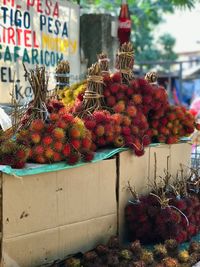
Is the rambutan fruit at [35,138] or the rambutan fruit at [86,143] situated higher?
the rambutan fruit at [35,138]

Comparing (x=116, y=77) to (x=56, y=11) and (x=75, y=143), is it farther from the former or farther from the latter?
(x=56, y=11)

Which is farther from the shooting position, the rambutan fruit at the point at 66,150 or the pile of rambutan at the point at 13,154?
the rambutan fruit at the point at 66,150

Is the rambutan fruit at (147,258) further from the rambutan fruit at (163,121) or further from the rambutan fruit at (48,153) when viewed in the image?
the rambutan fruit at (163,121)

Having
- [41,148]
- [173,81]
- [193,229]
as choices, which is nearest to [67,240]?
[41,148]

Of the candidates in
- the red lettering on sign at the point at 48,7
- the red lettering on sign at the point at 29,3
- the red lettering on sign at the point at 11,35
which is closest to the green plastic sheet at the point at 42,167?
the red lettering on sign at the point at 11,35

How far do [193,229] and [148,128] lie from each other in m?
0.78

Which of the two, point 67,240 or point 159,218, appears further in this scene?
point 159,218

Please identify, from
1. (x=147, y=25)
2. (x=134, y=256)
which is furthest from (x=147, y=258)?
(x=147, y=25)

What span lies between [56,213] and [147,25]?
17.2 metres

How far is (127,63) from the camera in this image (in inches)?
138

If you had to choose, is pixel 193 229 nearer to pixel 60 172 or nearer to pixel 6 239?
pixel 60 172

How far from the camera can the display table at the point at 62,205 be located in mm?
2416

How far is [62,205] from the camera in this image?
2668 mm

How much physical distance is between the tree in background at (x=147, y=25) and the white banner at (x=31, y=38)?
835cm
